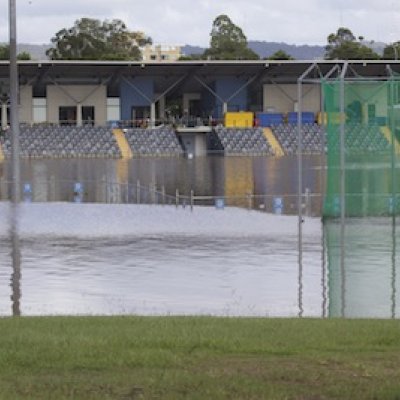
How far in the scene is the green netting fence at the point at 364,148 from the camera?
23.7m

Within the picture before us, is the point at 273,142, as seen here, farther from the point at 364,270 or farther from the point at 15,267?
the point at 364,270

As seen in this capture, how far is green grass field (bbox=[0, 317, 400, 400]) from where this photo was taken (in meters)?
6.41

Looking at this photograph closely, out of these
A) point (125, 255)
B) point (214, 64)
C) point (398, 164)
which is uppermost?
point (214, 64)

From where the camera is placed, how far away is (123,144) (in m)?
76.1

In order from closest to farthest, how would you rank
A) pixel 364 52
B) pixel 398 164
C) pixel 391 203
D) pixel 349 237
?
pixel 349 237 < pixel 391 203 < pixel 398 164 < pixel 364 52

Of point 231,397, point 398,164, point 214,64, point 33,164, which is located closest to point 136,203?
point 398,164

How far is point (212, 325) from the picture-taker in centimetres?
933

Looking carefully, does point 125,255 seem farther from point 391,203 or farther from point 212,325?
point 212,325

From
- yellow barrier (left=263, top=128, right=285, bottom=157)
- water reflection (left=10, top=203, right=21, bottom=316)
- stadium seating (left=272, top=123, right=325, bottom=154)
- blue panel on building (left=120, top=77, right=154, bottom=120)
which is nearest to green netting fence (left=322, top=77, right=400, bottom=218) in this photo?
water reflection (left=10, top=203, right=21, bottom=316)

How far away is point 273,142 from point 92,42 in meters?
52.4

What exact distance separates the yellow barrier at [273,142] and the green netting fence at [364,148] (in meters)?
50.1

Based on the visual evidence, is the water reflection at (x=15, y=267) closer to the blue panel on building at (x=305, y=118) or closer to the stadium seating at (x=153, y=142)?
the stadium seating at (x=153, y=142)

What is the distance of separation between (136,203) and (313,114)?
177ft

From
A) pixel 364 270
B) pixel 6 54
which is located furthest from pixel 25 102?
pixel 364 270
